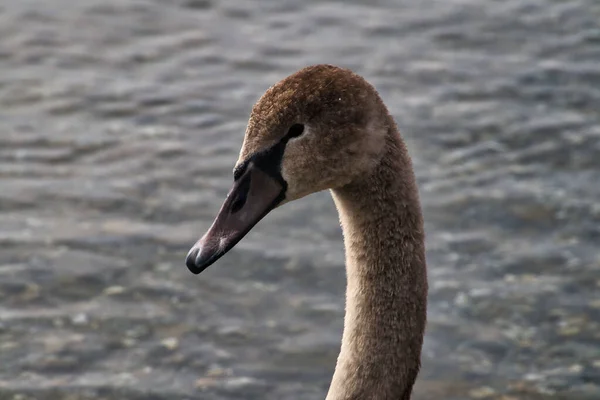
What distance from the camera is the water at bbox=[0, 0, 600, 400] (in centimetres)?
834

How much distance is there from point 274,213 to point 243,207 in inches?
183

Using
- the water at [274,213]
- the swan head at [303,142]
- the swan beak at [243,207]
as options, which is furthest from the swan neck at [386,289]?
the water at [274,213]

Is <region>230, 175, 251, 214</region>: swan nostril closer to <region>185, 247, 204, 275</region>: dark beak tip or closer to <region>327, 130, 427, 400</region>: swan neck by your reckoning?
<region>185, 247, 204, 275</region>: dark beak tip

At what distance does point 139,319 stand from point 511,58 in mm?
5507

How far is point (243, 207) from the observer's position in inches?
210

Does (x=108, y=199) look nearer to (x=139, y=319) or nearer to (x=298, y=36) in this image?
(x=139, y=319)

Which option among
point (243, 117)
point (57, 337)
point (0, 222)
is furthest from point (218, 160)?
point (57, 337)

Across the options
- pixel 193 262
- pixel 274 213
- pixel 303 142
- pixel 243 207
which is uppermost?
pixel 274 213

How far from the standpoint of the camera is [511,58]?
1234cm

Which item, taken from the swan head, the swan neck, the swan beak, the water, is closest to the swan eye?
the swan head

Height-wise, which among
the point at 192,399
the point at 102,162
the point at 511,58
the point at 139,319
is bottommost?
the point at 192,399

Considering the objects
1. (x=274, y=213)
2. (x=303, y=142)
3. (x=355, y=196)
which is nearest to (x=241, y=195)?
(x=303, y=142)

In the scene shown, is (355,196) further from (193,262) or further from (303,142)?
(193,262)

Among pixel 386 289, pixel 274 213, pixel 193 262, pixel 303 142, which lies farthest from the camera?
pixel 274 213
